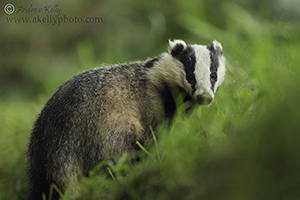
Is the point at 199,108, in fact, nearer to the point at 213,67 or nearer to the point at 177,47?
the point at 213,67

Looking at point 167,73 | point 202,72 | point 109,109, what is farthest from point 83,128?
point 202,72

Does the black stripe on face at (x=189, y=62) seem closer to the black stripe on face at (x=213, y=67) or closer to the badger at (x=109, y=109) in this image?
the badger at (x=109, y=109)

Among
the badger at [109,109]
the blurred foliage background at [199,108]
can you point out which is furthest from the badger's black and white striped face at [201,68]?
the blurred foliage background at [199,108]

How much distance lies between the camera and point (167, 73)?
3.13 metres

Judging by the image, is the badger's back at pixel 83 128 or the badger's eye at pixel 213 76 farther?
the badger's eye at pixel 213 76

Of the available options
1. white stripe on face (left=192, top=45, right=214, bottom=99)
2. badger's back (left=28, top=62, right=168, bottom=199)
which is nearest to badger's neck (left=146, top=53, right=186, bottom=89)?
white stripe on face (left=192, top=45, right=214, bottom=99)

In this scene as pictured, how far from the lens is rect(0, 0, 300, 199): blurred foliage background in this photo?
1307 millimetres

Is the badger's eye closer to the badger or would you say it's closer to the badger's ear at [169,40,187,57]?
the badger

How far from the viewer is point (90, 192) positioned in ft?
7.34

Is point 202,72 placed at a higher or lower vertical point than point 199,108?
higher

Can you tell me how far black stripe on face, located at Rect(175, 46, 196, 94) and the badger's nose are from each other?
10 centimetres

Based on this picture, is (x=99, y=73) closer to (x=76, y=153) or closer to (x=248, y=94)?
(x=76, y=153)

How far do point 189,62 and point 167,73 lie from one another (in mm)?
231

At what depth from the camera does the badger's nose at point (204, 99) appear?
2.78 metres
